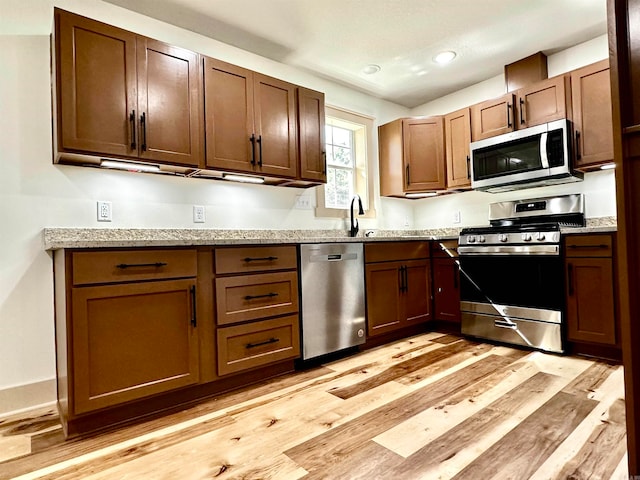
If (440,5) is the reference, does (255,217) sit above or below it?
below

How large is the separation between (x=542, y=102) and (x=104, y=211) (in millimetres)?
3373

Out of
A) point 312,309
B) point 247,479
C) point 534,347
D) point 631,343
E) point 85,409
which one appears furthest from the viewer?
point 534,347

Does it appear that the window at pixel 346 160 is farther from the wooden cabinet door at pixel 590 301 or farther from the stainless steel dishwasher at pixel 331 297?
the wooden cabinet door at pixel 590 301

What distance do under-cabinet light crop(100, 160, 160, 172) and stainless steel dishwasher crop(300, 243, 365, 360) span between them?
3.60 ft

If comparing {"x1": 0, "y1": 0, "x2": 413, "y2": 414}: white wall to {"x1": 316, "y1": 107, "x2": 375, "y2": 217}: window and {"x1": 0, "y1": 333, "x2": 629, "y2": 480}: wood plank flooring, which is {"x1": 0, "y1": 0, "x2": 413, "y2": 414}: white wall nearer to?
{"x1": 0, "y1": 333, "x2": 629, "y2": 480}: wood plank flooring

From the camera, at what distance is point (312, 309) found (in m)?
2.50

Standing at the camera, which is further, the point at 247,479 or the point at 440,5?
the point at 440,5

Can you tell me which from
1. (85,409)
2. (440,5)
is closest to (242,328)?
(85,409)

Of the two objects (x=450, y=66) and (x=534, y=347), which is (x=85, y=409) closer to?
(x=534, y=347)

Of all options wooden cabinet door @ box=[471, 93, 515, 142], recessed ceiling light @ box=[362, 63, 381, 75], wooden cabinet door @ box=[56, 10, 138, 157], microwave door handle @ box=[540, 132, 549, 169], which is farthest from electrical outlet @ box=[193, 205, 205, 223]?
microwave door handle @ box=[540, 132, 549, 169]

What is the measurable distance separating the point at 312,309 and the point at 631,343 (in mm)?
1747

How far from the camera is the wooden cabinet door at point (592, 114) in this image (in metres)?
2.67

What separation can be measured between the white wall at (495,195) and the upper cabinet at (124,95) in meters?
2.73

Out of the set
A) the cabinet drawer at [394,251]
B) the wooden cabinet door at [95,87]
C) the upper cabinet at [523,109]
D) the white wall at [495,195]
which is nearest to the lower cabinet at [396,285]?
the cabinet drawer at [394,251]
